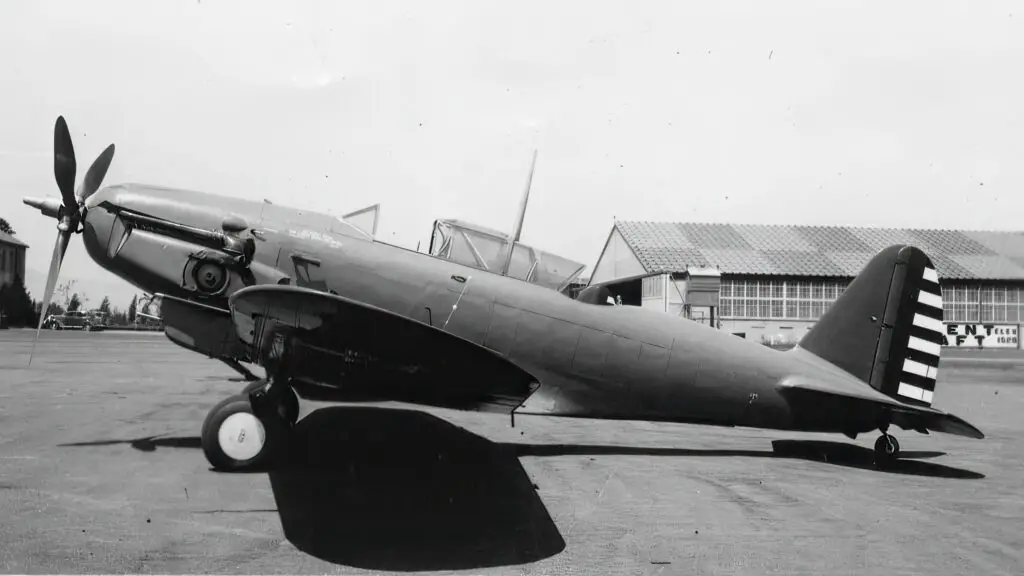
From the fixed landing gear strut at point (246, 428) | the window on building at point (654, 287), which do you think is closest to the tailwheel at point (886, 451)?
the fixed landing gear strut at point (246, 428)

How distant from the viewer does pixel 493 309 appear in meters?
6.41

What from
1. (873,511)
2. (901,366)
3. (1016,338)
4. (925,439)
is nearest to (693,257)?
(1016,338)

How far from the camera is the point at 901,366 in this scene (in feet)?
24.6

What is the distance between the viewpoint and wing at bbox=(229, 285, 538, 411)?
4.22m

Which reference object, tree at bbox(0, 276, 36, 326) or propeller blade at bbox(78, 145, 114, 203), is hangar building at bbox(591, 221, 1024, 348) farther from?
propeller blade at bbox(78, 145, 114, 203)

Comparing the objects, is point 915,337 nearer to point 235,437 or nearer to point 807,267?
point 235,437

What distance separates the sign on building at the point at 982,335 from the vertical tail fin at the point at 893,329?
33757mm

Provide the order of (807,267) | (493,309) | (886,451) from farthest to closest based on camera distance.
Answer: (807,267)
(886,451)
(493,309)

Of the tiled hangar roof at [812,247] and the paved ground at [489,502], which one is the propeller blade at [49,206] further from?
the tiled hangar roof at [812,247]

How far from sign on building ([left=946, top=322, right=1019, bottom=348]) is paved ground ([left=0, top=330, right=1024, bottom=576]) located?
1267 inches

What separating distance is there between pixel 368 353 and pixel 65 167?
164 inches

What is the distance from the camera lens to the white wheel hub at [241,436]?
5828 mm

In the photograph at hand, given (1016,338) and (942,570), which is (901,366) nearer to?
(942,570)

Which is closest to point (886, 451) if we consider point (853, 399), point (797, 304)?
point (853, 399)
